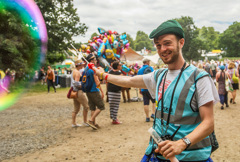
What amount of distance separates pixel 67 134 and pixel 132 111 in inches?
141

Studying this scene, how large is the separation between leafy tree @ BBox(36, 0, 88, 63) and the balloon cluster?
6.67 meters

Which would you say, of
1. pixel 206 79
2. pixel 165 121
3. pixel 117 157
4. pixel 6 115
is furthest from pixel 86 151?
pixel 6 115

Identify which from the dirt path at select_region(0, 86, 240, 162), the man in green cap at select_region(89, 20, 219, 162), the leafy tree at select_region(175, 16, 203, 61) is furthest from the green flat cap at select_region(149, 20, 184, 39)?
the leafy tree at select_region(175, 16, 203, 61)

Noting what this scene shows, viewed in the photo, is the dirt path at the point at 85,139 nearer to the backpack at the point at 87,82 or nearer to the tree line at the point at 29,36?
the backpack at the point at 87,82

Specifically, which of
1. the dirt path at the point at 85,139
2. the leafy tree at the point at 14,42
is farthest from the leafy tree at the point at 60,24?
the dirt path at the point at 85,139

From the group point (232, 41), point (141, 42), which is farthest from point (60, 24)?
point (141, 42)

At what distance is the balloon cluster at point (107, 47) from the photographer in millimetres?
12477

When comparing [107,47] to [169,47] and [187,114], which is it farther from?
[187,114]

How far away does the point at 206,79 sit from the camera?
5.40 ft

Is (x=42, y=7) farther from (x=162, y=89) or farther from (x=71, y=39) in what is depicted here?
(x=162, y=89)

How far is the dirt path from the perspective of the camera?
15.4 feet

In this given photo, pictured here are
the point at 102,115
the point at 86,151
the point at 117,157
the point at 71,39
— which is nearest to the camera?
the point at 117,157

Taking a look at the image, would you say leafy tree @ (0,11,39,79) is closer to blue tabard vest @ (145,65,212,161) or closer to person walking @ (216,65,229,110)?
person walking @ (216,65,229,110)

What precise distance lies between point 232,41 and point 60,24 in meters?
61.8
